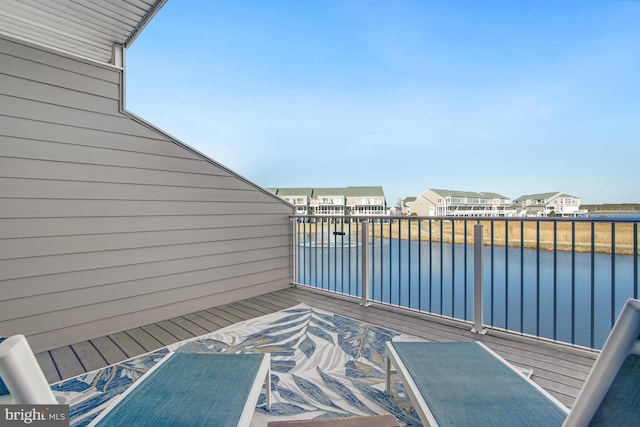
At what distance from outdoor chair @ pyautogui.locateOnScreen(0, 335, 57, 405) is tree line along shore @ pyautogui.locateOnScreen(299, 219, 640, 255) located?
330cm

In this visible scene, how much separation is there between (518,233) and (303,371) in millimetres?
2556

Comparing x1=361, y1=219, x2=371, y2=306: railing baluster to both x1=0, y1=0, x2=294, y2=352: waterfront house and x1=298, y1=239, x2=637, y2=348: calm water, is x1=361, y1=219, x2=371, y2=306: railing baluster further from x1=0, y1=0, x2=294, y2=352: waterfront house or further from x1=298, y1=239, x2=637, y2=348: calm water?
x1=0, y1=0, x2=294, y2=352: waterfront house

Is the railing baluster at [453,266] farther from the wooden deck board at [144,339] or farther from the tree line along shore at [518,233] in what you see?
the wooden deck board at [144,339]

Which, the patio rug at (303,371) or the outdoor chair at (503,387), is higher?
the outdoor chair at (503,387)

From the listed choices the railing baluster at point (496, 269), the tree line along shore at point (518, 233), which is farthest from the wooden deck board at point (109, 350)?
the tree line along shore at point (518, 233)

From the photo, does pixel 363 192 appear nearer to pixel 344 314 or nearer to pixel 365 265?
pixel 365 265

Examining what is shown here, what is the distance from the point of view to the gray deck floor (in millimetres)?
2293

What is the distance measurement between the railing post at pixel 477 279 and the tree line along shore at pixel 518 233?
0.23 ft

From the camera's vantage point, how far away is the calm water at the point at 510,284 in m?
2.70

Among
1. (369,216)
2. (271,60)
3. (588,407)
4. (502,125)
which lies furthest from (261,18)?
(502,125)

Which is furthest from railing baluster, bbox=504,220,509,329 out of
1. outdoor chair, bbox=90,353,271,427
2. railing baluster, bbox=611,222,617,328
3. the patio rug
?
outdoor chair, bbox=90,353,271,427

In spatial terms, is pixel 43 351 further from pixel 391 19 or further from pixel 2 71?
pixel 391 19

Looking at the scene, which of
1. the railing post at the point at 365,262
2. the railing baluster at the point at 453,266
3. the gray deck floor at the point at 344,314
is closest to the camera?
the gray deck floor at the point at 344,314

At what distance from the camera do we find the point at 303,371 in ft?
7.64
